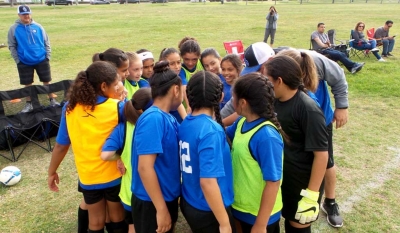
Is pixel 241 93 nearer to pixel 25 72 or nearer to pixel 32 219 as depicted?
pixel 32 219

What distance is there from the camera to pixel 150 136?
1783mm

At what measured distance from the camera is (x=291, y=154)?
2.17 m

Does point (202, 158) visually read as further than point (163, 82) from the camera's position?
No

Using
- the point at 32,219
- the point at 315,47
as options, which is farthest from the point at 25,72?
the point at 315,47

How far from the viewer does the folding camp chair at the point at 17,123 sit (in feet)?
15.2

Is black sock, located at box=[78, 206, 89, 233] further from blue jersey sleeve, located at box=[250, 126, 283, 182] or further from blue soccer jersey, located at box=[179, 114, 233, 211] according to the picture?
blue jersey sleeve, located at box=[250, 126, 283, 182]

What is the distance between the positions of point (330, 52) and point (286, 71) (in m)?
8.88

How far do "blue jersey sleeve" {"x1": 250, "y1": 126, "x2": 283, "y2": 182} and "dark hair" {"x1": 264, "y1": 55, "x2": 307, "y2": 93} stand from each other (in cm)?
38

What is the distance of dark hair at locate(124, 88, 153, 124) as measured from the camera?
2.09 metres

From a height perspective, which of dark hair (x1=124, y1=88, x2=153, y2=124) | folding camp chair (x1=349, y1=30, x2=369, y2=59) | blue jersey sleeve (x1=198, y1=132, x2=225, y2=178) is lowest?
folding camp chair (x1=349, y1=30, x2=369, y2=59)

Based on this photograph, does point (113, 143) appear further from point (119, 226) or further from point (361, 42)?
point (361, 42)

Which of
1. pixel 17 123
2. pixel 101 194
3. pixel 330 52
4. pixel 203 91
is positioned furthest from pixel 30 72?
pixel 330 52

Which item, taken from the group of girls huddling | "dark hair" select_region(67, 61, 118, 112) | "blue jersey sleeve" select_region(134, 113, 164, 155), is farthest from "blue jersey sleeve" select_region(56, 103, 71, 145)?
"blue jersey sleeve" select_region(134, 113, 164, 155)

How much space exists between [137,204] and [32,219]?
1933 millimetres
